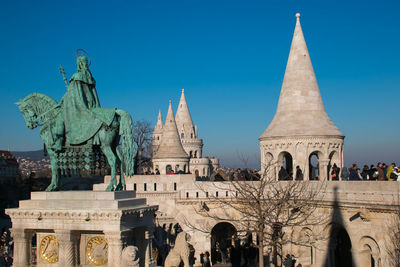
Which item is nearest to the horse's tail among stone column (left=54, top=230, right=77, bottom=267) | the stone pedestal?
the stone pedestal

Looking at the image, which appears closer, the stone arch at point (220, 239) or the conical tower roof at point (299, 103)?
the conical tower roof at point (299, 103)

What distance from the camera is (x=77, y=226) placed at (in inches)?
321

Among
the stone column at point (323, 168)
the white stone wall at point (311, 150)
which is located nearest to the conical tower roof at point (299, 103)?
the white stone wall at point (311, 150)

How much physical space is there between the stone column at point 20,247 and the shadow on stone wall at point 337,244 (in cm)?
835

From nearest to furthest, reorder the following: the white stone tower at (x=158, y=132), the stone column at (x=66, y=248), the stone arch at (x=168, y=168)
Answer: the stone column at (x=66, y=248)
the stone arch at (x=168, y=168)
the white stone tower at (x=158, y=132)

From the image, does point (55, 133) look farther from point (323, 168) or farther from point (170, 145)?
point (170, 145)

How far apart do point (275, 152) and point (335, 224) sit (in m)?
4.52

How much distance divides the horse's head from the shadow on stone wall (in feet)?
27.5

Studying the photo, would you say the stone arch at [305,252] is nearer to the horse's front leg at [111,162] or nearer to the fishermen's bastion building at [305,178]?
the fishermen's bastion building at [305,178]

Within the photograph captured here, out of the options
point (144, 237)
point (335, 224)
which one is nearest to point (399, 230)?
point (335, 224)

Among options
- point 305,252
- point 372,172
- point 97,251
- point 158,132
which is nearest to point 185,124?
point 158,132

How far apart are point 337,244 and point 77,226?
9195 millimetres

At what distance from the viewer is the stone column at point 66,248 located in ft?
26.8

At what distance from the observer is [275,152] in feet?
56.3
